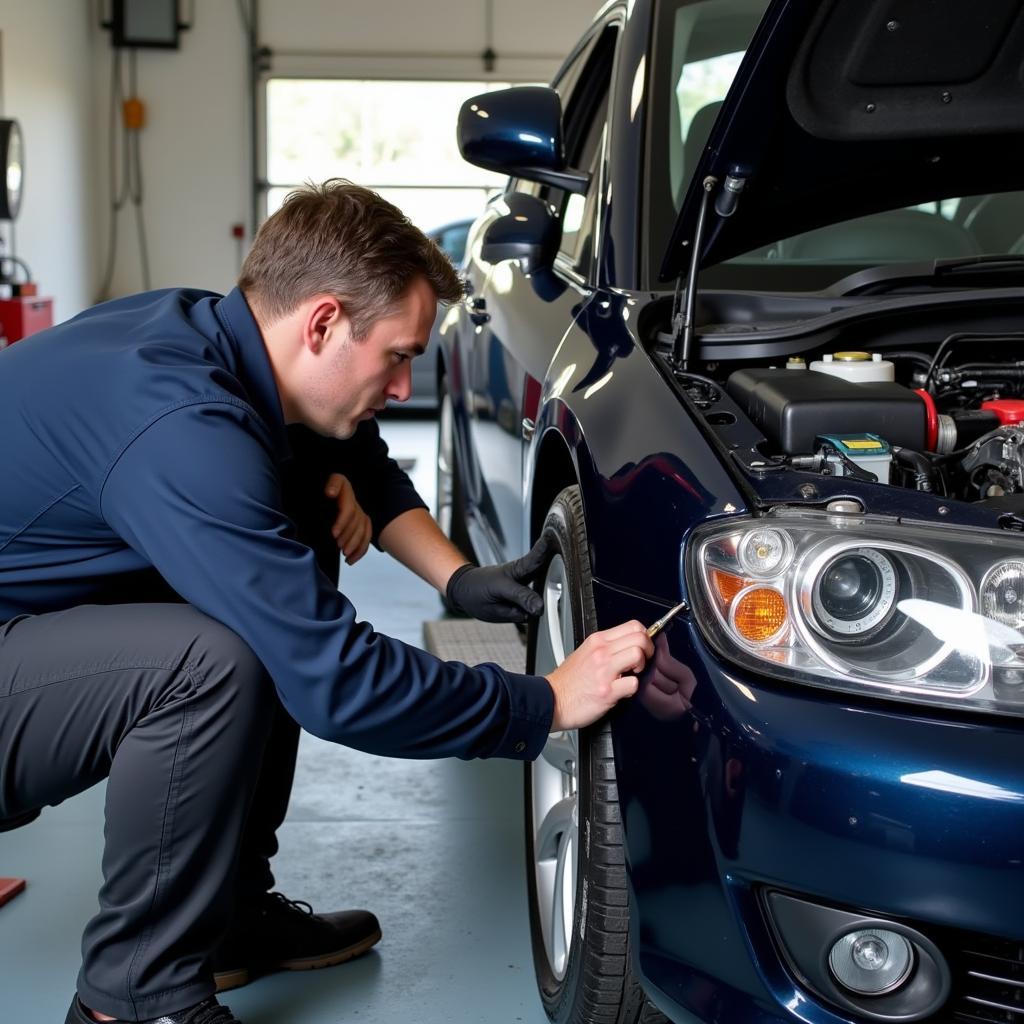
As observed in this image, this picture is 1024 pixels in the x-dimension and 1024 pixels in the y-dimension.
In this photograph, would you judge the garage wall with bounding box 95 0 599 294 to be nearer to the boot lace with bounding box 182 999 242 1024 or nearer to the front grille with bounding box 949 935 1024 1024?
the boot lace with bounding box 182 999 242 1024

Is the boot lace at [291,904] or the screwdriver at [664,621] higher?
the screwdriver at [664,621]

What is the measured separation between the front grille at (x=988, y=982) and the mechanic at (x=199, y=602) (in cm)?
40

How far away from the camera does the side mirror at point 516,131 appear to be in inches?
81.7

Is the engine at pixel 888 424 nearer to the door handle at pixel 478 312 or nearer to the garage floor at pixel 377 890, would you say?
the garage floor at pixel 377 890

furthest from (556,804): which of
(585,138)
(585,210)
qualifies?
(585,138)

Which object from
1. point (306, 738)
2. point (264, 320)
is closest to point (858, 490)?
point (264, 320)

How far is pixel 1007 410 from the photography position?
174 cm

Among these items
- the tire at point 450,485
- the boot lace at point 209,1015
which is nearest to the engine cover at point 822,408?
the boot lace at point 209,1015

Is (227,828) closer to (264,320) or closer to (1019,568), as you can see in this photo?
(264,320)

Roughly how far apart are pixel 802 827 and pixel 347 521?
40.2 inches

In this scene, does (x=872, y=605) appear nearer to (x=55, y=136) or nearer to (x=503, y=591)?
(x=503, y=591)

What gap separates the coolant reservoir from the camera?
176 centimetres

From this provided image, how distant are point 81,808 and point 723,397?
1.50 metres

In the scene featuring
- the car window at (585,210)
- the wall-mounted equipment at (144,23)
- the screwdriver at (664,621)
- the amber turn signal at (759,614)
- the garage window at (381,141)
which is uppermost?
the wall-mounted equipment at (144,23)
